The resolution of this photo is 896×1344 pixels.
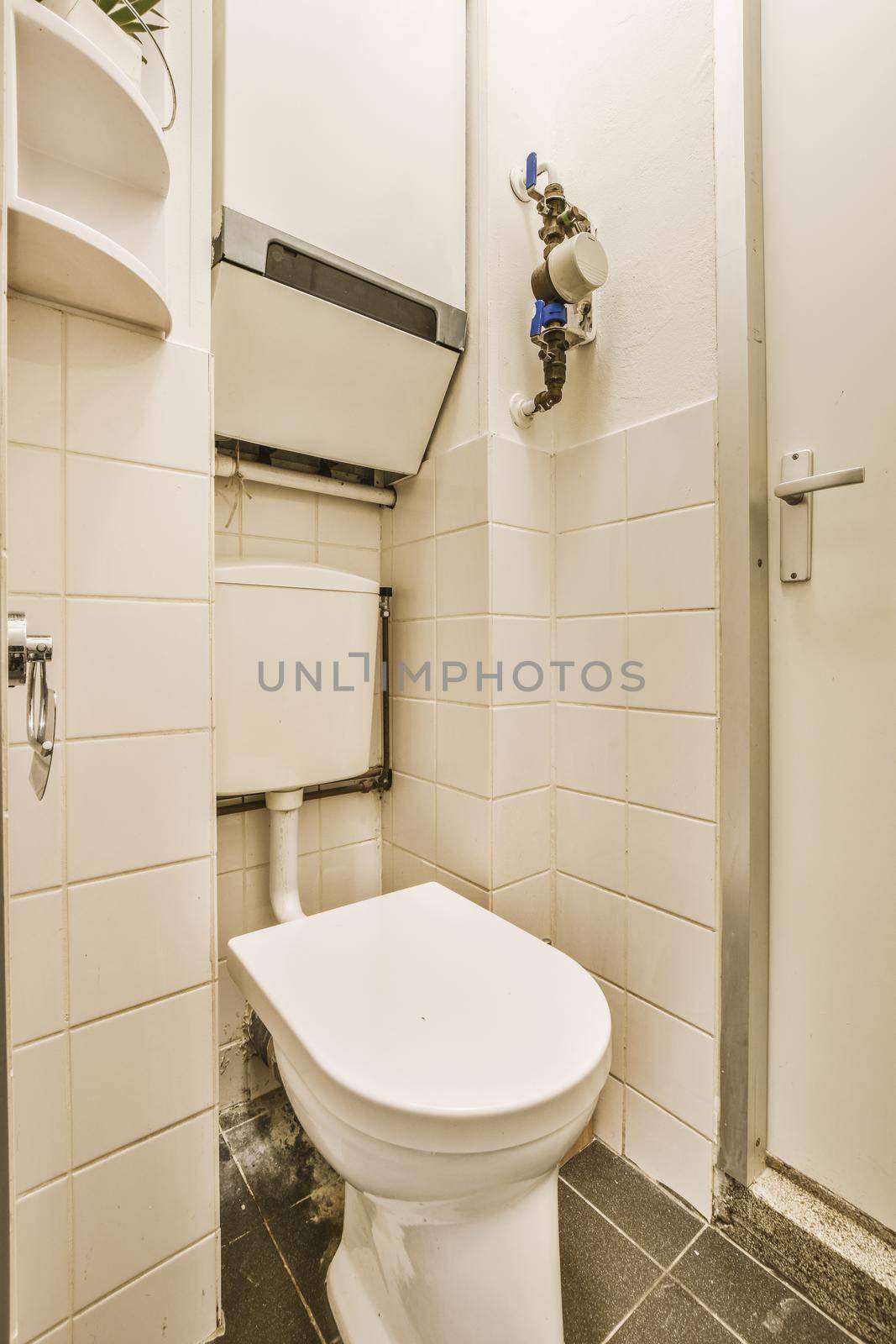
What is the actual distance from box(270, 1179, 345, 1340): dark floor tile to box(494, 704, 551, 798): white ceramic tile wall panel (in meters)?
0.66

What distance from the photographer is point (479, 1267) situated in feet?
2.04

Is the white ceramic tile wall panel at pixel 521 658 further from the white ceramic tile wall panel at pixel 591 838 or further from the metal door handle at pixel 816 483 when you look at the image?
the metal door handle at pixel 816 483

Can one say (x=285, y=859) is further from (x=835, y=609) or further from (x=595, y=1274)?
(x=835, y=609)

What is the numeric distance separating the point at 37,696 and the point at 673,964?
92 centimetres

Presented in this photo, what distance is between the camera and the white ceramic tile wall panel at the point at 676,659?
0.87 metres

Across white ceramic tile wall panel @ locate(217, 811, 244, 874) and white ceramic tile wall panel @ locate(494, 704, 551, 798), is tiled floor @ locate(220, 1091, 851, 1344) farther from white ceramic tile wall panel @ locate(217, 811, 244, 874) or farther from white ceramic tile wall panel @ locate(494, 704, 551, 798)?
white ceramic tile wall panel @ locate(494, 704, 551, 798)

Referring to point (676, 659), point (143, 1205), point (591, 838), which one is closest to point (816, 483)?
point (676, 659)

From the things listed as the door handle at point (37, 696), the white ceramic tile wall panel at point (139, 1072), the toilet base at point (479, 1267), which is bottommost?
the toilet base at point (479, 1267)

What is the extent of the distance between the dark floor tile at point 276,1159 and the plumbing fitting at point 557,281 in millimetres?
1290

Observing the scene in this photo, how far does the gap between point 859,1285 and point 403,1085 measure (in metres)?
0.70

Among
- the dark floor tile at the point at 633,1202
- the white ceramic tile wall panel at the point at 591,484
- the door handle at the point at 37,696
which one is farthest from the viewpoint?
the white ceramic tile wall panel at the point at 591,484

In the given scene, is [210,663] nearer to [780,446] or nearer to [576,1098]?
[576,1098]

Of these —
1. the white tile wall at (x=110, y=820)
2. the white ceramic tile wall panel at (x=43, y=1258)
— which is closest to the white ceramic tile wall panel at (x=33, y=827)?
the white tile wall at (x=110, y=820)

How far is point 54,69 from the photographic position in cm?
57
